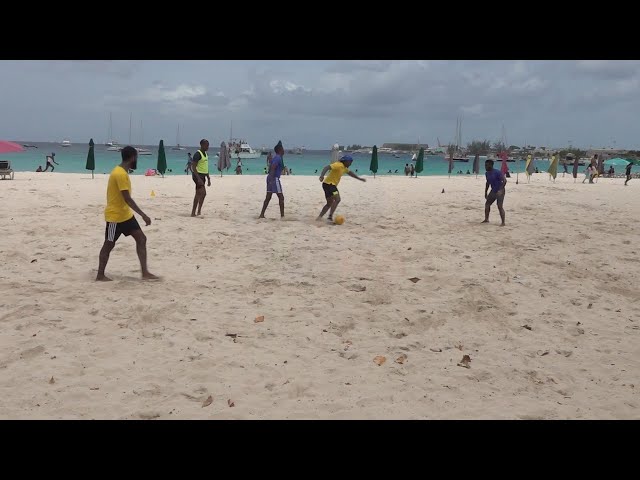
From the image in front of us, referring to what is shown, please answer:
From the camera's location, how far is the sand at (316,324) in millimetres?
3561

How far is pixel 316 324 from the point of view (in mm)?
5023

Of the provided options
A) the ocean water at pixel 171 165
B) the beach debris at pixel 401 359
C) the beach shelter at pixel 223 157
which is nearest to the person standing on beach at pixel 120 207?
the beach debris at pixel 401 359

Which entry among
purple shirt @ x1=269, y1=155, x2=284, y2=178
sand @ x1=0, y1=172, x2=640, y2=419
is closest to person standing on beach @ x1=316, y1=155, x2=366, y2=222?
purple shirt @ x1=269, y1=155, x2=284, y2=178

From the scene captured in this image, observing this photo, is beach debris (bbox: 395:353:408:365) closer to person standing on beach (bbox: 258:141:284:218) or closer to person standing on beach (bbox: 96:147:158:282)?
person standing on beach (bbox: 96:147:158:282)

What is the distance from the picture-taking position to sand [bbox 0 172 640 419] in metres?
3.56

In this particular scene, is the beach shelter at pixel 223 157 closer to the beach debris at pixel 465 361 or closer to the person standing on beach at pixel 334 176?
the person standing on beach at pixel 334 176

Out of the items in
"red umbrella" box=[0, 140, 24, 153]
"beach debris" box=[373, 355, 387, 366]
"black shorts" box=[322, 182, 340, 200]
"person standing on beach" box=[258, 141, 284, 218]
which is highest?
"red umbrella" box=[0, 140, 24, 153]

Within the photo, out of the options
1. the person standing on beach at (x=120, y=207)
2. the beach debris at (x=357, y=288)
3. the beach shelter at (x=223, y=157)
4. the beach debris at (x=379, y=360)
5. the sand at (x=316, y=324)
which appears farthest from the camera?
the beach shelter at (x=223, y=157)

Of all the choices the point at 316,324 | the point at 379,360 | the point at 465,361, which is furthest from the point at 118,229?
the point at 465,361

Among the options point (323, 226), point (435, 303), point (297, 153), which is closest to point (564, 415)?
point (435, 303)

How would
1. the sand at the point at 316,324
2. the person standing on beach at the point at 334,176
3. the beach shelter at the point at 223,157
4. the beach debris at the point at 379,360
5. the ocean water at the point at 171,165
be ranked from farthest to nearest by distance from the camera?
the ocean water at the point at 171,165
the beach shelter at the point at 223,157
the person standing on beach at the point at 334,176
the beach debris at the point at 379,360
the sand at the point at 316,324

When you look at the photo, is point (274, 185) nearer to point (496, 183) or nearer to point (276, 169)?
point (276, 169)

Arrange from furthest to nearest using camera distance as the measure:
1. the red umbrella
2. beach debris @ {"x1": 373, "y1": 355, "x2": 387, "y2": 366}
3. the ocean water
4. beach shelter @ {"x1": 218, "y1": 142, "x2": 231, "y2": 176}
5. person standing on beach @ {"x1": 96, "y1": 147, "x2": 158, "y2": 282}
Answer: the ocean water, beach shelter @ {"x1": 218, "y1": 142, "x2": 231, "y2": 176}, the red umbrella, person standing on beach @ {"x1": 96, "y1": 147, "x2": 158, "y2": 282}, beach debris @ {"x1": 373, "y1": 355, "x2": 387, "y2": 366}

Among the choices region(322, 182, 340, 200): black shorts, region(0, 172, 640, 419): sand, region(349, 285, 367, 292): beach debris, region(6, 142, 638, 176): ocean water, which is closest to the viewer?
region(0, 172, 640, 419): sand
